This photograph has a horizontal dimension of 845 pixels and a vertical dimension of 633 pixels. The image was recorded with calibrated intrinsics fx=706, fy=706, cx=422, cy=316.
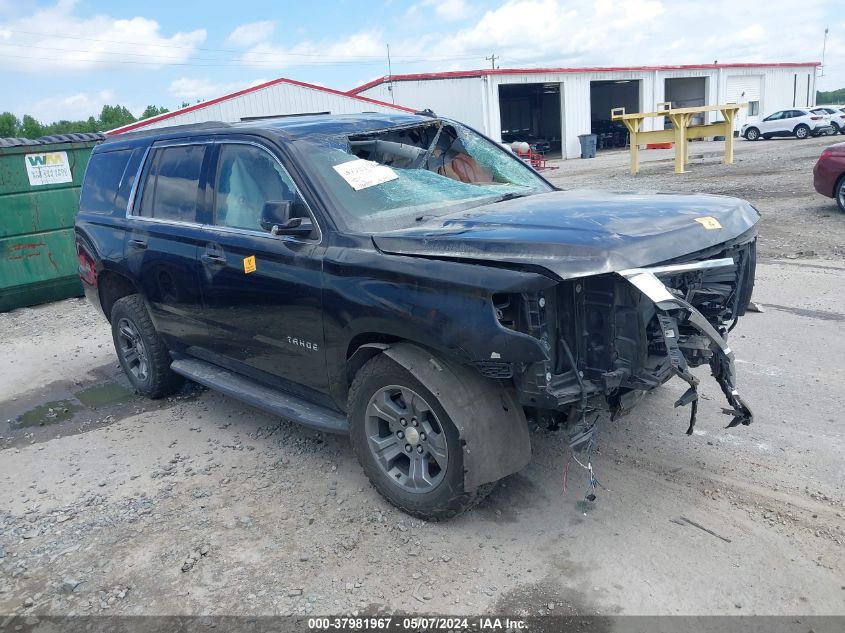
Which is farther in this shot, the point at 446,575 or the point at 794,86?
the point at 794,86

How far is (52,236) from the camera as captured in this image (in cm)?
951

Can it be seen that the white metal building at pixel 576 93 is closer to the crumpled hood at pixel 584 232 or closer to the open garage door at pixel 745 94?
the open garage door at pixel 745 94

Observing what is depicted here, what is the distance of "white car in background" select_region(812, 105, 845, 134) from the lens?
31812 mm

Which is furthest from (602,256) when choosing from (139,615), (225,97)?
(225,97)

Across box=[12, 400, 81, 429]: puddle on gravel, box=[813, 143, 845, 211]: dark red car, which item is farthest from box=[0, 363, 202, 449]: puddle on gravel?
box=[813, 143, 845, 211]: dark red car

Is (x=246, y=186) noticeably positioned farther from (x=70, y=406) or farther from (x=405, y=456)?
(x=70, y=406)

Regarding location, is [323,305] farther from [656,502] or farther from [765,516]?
[765,516]

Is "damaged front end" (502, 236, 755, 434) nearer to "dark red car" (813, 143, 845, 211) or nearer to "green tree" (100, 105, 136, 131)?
"dark red car" (813, 143, 845, 211)

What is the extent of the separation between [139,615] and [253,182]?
2404mm

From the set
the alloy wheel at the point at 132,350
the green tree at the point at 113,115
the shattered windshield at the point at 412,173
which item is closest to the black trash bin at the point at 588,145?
the shattered windshield at the point at 412,173

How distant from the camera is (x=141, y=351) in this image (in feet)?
18.6

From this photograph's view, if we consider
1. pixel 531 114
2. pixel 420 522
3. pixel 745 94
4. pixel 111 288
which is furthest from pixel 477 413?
pixel 745 94

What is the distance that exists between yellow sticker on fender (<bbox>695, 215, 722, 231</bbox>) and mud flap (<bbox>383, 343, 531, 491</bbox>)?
4.04 ft

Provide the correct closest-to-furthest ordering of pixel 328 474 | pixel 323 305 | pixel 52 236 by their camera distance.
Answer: pixel 323 305 < pixel 328 474 < pixel 52 236
